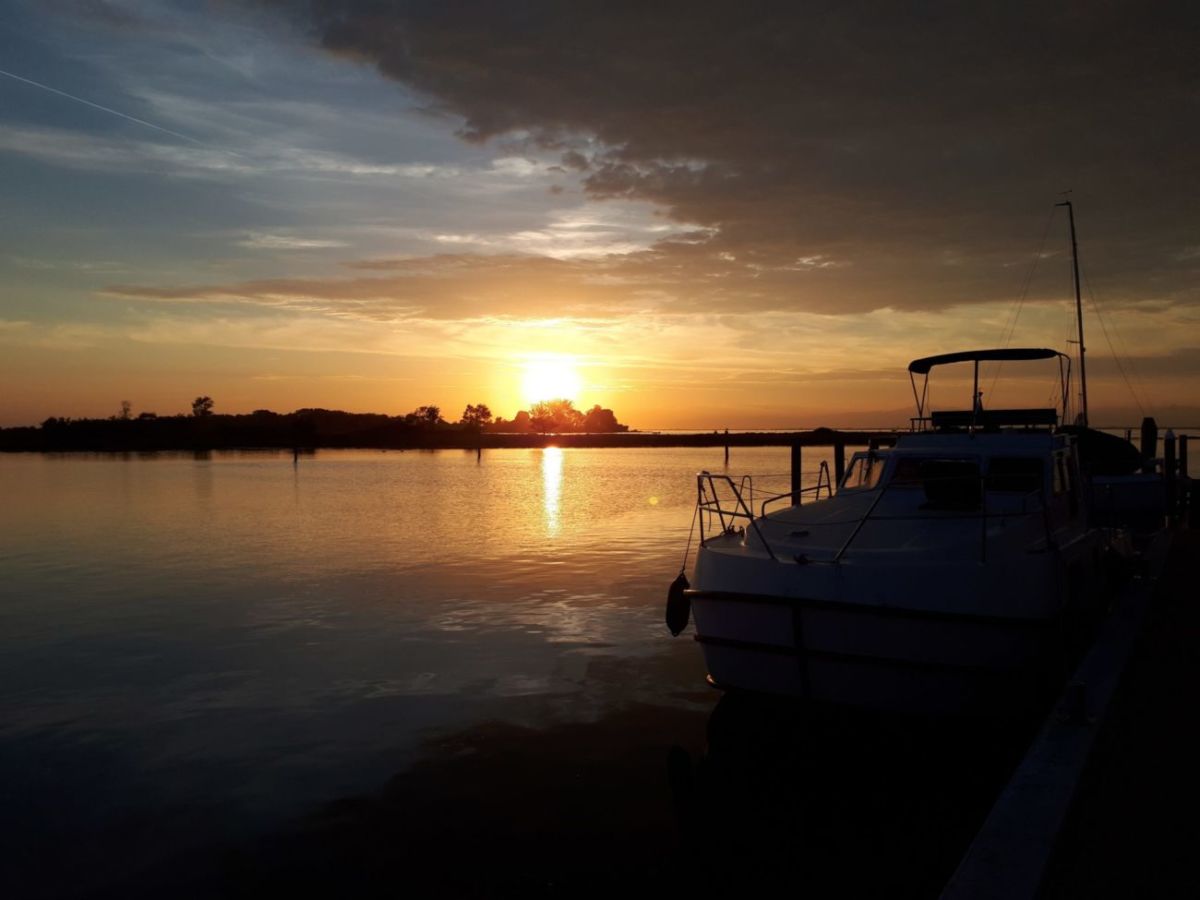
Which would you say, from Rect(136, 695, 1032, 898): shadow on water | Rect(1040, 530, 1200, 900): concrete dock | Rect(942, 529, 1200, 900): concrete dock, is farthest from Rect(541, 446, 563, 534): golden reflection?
Rect(942, 529, 1200, 900): concrete dock

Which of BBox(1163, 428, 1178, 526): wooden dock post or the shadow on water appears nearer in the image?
the shadow on water

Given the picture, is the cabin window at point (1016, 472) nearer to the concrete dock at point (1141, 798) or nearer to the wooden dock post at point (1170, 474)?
the concrete dock at point (1141, 798)

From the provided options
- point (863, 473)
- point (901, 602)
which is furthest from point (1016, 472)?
point (901, 602)

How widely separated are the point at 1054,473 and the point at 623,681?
245 inches

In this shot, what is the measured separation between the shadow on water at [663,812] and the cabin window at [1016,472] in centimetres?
323

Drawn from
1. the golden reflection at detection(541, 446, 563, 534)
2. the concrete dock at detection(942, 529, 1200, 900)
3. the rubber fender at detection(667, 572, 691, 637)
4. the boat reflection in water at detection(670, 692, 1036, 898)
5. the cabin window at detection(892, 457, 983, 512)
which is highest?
the cabin window at detection(892, 457, 983, 512)

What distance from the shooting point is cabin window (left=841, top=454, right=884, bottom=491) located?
510 inches

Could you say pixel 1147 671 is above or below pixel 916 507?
below

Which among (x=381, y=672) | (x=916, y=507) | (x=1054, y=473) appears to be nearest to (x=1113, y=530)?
(x=1054, y=473)

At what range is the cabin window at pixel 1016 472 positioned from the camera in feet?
39.4

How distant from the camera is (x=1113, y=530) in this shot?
15398 millimetres

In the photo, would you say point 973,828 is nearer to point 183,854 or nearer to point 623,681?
point 623,681

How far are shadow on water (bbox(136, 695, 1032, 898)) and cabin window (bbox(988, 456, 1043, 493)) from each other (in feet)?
10.6

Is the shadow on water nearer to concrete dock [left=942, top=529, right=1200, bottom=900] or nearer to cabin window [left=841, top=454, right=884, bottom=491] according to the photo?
concrete dock [left=942, top=529, right=1200, bottom=900]
